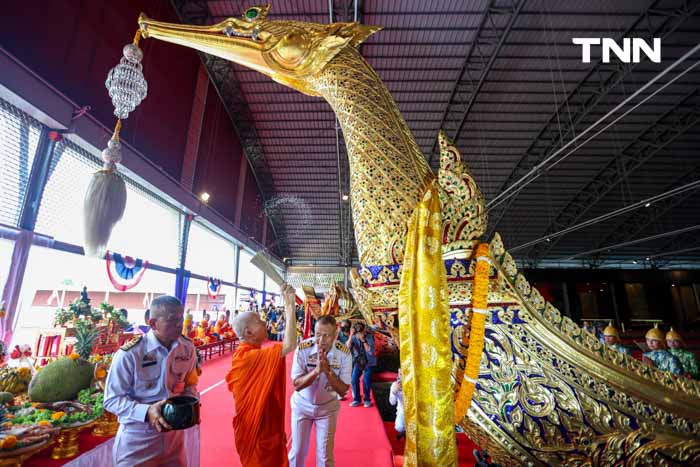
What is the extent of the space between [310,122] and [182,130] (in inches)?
274

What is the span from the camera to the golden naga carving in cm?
98

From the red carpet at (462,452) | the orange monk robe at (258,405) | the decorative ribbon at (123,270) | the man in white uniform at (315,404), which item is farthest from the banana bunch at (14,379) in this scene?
the red carpet at (462,452)

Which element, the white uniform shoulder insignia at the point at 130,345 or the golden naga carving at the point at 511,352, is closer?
the golden naga carving at the point at 511,352

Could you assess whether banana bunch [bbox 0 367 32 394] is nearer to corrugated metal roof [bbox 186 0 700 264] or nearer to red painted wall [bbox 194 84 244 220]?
red painted wall [bbox 194 84 244 220]

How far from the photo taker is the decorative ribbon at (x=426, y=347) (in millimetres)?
839

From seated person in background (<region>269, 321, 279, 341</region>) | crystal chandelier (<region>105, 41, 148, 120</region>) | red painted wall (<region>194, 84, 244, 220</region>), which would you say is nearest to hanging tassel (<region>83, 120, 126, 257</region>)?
crystal chandelier (<region>105, 41, 148, 120</region>)

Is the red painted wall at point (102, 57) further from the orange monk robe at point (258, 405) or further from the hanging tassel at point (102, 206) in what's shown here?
the orange monk robe at point (258, 405)

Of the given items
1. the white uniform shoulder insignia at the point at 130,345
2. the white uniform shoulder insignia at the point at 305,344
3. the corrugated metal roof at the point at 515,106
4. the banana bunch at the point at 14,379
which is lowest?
the banana bunch at the point at 14,379

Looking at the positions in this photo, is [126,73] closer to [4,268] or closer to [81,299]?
[4,268]

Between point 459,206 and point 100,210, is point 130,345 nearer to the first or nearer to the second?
point 100,210

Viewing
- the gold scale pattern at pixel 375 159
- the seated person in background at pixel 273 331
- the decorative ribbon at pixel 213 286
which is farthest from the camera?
the seated person in background at pixel 273 331

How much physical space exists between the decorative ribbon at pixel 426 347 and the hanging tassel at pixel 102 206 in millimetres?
2573

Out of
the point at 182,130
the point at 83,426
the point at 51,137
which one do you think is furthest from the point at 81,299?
the point at 182,130

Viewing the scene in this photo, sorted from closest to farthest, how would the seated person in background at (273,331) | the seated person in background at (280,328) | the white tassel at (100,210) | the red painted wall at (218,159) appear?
the white tassel at (100,210) → the red painted wall at (218,159) → the seated person in background at (280,328) → the seated person in background at (273,331)
